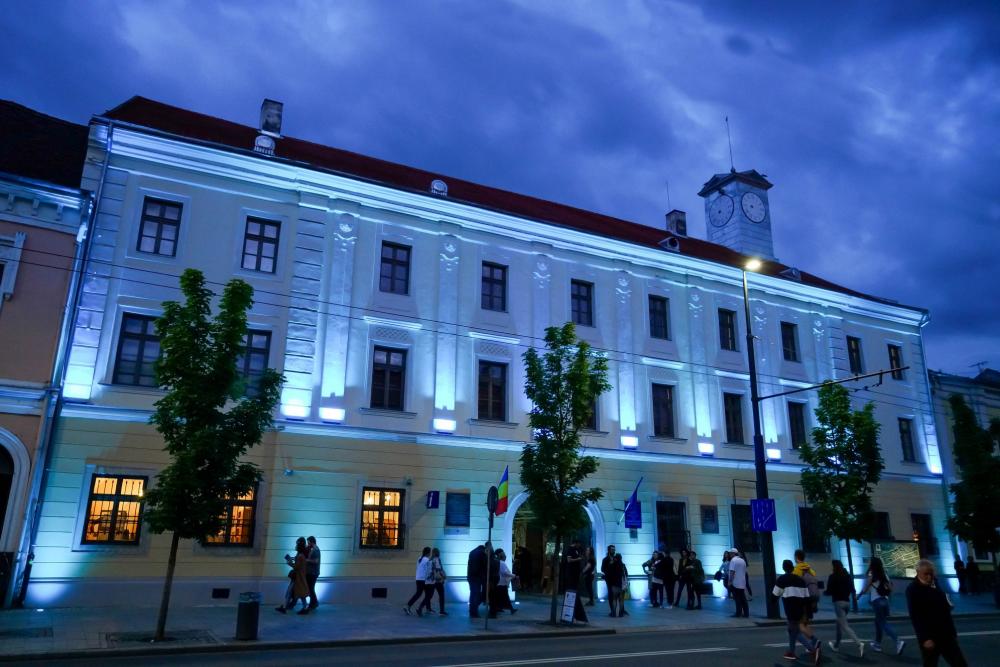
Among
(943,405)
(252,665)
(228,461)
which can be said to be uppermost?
(943,405)

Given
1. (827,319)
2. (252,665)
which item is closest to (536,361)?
(252,665)

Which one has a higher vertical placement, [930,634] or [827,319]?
[827,319]

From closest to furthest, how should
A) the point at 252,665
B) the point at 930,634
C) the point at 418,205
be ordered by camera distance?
the point at 930,634 → the point at 252,665 → the point at 418,205

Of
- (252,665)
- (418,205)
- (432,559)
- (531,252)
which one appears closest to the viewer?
(252,665)

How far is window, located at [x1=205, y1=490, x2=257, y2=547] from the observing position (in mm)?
18656

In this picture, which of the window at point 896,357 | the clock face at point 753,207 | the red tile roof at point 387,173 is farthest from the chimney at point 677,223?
the window at point 896,357

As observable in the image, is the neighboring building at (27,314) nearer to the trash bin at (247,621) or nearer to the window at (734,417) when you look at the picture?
the trash bin at (247,621)

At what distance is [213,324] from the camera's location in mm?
14055

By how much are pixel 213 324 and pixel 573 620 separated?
10223 mm

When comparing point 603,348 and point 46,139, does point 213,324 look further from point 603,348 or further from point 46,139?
point 603,348

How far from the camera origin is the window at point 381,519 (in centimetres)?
2042

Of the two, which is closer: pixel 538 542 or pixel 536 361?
pixel 536 361

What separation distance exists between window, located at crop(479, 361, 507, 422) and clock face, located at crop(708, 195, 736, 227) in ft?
73.0

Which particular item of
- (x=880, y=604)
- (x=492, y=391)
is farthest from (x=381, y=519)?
(x=880, y=604)
